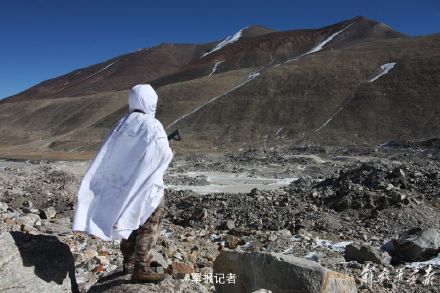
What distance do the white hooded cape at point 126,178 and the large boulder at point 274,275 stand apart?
4.78ft

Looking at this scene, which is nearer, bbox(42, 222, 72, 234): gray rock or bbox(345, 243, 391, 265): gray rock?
bbox(345, 243, 391, 265): gray rock

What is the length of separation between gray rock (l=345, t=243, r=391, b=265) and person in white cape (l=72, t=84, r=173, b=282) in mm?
4437

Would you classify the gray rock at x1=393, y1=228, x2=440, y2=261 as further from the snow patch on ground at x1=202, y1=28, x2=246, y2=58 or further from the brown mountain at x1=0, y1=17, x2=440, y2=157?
the snow patch on ground at x1=202, y1=28, x2=246, y2=58

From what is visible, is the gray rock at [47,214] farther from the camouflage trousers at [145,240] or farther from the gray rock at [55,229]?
the camouflage trousers at [145,240]

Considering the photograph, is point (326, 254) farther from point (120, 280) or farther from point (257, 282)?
point (120, 280)

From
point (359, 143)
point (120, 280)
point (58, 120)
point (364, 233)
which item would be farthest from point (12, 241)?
point (58, 120)

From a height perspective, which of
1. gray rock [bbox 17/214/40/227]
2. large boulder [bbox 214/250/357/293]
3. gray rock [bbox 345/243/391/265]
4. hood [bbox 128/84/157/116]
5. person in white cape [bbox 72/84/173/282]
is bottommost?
gray rock [bbox 345/243/391/265]

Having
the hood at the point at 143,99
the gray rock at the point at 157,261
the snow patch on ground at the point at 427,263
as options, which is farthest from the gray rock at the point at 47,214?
the hood at the point at 143,99

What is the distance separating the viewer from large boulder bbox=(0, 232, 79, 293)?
13.4 ft

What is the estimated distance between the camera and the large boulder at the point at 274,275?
4.84m

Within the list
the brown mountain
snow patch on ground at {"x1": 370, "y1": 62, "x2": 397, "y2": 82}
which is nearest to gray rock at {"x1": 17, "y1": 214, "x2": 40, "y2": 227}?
the brown mountain

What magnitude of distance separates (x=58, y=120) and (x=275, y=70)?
38.2m

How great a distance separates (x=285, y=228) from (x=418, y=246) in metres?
3.39

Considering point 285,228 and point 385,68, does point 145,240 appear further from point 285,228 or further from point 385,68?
Result: point 385,68
